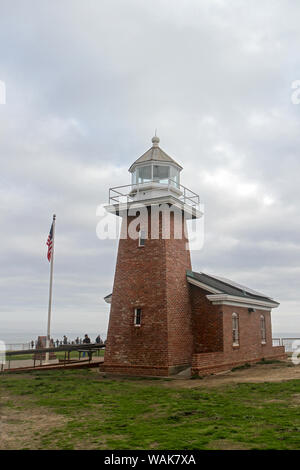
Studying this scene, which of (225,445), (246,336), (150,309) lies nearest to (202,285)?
(150,309)

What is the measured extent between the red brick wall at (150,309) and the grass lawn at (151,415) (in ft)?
9.72

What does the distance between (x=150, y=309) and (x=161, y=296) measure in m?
0.79

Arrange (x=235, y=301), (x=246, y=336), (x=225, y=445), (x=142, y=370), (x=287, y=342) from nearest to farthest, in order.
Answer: (x=225, y=445), (x=142, y=370), (x=235, y=301), (x=246, y=336), (x=287, y=342)

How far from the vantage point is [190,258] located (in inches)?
834

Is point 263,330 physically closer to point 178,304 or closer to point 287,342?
point 287,342

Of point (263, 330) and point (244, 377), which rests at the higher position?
point (263, 330)

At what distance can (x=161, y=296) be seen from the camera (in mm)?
18266

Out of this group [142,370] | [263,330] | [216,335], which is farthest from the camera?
[263,330]

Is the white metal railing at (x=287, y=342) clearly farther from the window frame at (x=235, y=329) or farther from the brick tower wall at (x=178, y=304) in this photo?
the brick tower wall at (x=178, y=304)

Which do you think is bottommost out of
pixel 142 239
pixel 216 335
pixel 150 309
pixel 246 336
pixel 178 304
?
pixel 246 336

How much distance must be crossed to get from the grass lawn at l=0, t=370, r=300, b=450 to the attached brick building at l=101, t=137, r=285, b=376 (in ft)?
10.5

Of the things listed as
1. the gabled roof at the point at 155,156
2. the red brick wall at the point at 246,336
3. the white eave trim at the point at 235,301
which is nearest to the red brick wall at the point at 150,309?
the white eave trim at the point at 235,301
